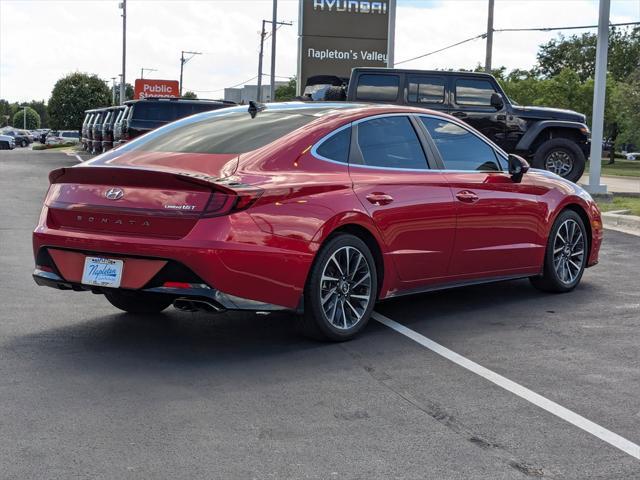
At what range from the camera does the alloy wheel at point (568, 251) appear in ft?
27.9

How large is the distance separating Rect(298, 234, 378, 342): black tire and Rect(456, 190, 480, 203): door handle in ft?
3.60

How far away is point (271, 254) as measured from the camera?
5.98 m

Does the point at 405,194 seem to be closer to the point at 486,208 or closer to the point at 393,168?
the point at 393,168

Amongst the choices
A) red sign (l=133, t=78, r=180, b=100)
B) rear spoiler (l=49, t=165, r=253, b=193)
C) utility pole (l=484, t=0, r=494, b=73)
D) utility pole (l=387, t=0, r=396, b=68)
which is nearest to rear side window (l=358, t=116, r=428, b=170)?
rear spoiler (l=49, t=165, r=253, b=193)

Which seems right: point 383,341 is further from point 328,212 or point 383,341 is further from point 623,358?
point 623,358

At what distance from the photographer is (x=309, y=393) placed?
209 inches

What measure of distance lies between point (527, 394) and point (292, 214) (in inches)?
72.2

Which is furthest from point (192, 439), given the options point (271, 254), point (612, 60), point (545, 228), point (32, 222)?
point (612, 60)

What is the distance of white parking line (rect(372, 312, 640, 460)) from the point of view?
4562mm

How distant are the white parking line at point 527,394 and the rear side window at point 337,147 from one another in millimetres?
1329

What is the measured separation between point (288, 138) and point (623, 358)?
2.62 meters

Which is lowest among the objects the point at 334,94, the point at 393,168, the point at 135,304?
→ the point at 135,304

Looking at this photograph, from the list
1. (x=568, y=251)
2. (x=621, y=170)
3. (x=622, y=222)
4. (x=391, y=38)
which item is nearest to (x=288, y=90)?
(x=621, y=170)

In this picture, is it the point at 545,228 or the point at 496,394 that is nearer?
the point at 496,394
